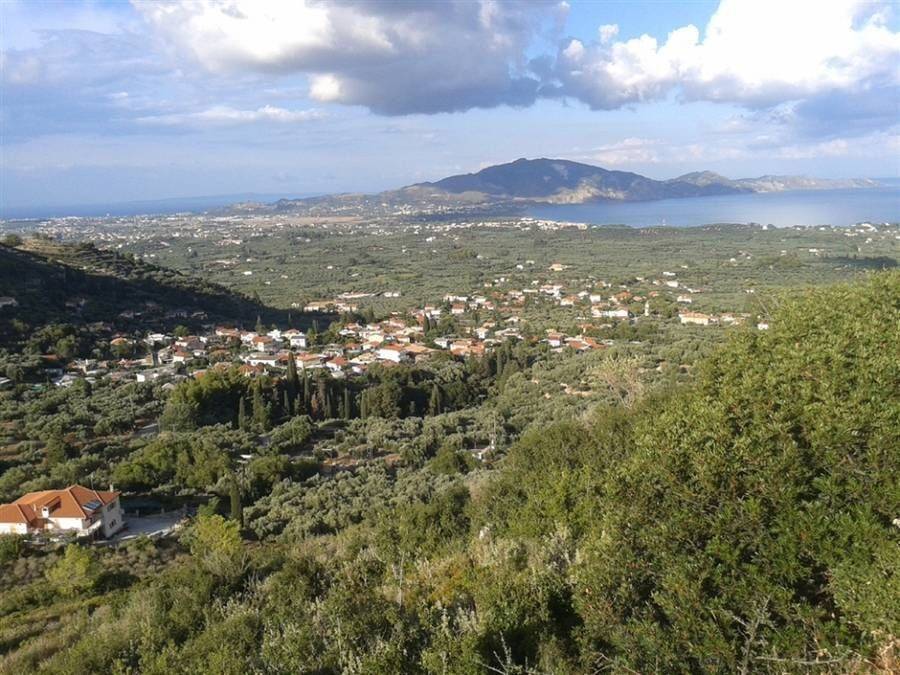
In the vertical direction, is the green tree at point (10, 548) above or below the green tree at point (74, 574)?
below

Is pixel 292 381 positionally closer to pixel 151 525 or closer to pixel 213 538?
pixel 151 525

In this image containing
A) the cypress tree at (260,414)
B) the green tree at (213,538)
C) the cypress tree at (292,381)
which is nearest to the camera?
the green tree at (213,538)

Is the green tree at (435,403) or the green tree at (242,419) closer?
the green tree at (242,419)

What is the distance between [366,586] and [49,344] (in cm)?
2877

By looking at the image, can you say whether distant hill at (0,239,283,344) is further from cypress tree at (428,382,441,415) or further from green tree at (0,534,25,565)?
green tree at (0,534,25,565)

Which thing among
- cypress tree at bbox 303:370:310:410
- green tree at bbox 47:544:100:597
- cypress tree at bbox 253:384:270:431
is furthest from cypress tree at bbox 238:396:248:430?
green tree at bbox 47:544:100:597

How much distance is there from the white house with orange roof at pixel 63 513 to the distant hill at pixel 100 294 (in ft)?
61.4

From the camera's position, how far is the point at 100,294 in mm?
38781

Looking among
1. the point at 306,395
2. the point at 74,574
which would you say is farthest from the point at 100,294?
the point at 74,574

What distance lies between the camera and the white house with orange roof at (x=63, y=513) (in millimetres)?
12516

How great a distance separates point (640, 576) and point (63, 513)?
12798mm

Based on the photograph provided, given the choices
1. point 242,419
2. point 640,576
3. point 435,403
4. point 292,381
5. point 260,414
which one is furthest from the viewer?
point 292,381

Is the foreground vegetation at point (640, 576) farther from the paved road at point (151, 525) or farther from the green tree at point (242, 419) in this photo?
the green tree at point (242, 419)

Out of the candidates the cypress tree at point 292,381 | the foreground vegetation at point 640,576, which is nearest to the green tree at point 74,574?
the foreground vegetation at point 640,576
